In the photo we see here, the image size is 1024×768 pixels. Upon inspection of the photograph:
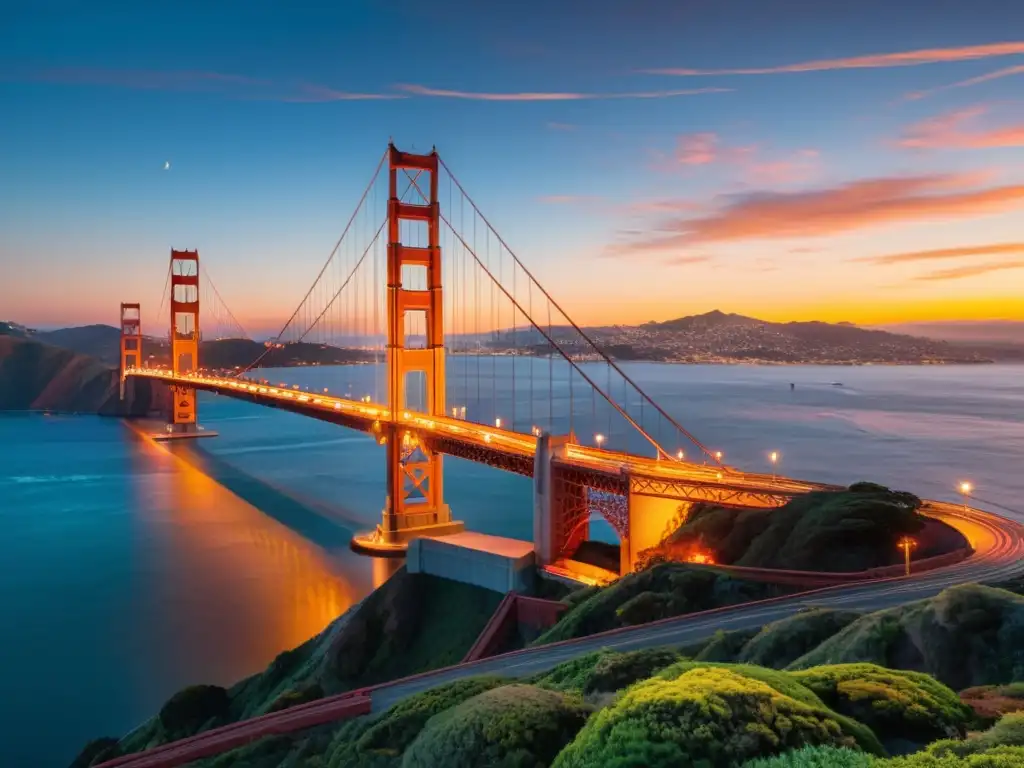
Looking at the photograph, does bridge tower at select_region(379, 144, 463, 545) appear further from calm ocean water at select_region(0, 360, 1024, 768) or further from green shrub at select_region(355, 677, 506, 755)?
green shrub at select_region(355, 677, 506, 755)

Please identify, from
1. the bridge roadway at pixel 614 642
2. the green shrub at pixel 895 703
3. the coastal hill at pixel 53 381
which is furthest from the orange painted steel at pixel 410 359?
the coastal hill at pixel 53 381

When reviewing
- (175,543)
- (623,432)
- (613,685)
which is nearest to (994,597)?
(613,685)

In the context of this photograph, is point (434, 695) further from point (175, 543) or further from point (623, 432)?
point (623, 432)

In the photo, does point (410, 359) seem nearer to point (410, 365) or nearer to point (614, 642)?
point (410, 365)

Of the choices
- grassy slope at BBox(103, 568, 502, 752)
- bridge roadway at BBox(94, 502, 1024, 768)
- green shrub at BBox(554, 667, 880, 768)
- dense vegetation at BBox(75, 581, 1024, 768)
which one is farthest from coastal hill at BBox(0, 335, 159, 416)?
green shrub at BBox(554, 667, 880, 768)

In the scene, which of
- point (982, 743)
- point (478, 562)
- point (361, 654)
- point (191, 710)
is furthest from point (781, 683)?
point (478, 562)

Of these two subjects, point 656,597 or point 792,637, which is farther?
point 656,597
